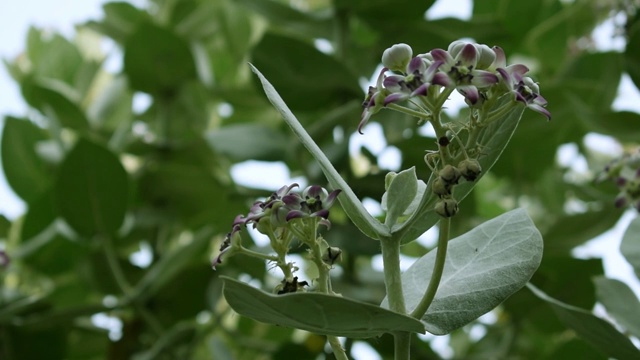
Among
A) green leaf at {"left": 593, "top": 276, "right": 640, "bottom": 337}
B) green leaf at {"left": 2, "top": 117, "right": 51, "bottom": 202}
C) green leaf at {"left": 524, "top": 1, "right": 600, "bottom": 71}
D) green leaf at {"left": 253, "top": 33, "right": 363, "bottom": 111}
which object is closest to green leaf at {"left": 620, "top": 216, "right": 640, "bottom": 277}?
green leaf at {"left": 593, "top": 276, "right": 640, "bottom": 337}

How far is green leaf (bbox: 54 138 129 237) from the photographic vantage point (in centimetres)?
109

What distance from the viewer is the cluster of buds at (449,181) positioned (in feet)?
1.46

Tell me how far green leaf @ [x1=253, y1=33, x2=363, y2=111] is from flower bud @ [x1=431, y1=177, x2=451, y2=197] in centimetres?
63

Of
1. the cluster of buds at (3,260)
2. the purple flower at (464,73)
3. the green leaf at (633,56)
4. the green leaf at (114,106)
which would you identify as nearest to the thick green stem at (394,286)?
the purple flower at (464,73)

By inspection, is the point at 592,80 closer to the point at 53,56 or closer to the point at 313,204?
the point at 313,204

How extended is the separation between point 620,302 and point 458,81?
318mm

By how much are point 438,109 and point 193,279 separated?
0.75 metres

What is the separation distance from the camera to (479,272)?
20.6 inches

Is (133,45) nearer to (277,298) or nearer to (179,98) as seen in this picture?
(179,98)

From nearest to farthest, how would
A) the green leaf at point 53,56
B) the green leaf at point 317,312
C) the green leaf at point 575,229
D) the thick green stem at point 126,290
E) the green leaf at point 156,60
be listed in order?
the green leaf at point 317,312 → the green leaf at point 575,229 → the thick green stem at point 126,290 → the green leaf at point 156,60 → the green leaf at point 53,56

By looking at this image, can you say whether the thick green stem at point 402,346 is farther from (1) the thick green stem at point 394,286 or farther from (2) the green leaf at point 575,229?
(2) the green leaf at point 575,229

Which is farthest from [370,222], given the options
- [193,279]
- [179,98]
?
[179,98]

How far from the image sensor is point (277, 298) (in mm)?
427

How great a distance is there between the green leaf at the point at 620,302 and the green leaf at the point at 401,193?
0.85ft
